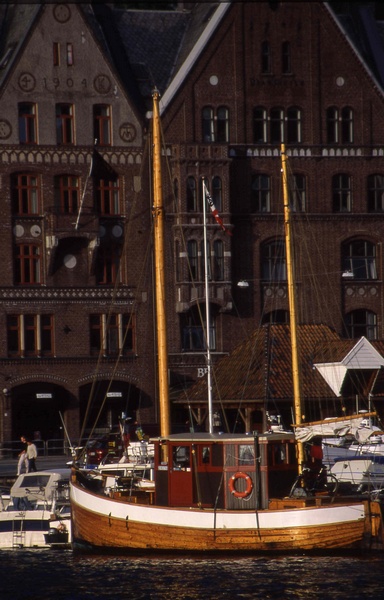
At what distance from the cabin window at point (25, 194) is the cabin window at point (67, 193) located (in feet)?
3.39

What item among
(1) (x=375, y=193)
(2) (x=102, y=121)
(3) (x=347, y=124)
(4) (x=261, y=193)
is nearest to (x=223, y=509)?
(2) (x=102, y=121)

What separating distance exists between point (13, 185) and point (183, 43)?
1395 centimetres

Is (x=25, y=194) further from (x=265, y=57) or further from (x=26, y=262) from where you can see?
(x=265, y=57)

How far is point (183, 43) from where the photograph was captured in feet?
274

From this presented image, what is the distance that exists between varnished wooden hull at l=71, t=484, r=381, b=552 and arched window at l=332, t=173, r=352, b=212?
3817 centimetres

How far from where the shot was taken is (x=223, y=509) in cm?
4475

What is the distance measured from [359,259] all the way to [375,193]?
3.82 m

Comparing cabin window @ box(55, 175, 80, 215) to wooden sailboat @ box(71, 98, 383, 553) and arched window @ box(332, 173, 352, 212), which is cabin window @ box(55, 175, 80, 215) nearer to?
arched window @ box(332, 173, 352, 212)

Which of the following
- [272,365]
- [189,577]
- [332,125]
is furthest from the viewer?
[332,125]

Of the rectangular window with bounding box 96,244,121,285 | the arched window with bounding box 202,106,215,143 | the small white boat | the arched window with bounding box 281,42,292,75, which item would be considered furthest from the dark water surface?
the arched window with bounding box 281,42,292,75

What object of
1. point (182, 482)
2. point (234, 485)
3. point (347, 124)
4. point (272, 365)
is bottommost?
point (234, 485)

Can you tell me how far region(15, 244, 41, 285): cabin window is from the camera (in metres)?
76.8

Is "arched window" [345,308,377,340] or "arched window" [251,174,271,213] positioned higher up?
"arched window" [251,174,271,213]

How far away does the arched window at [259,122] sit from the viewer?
79812mm
